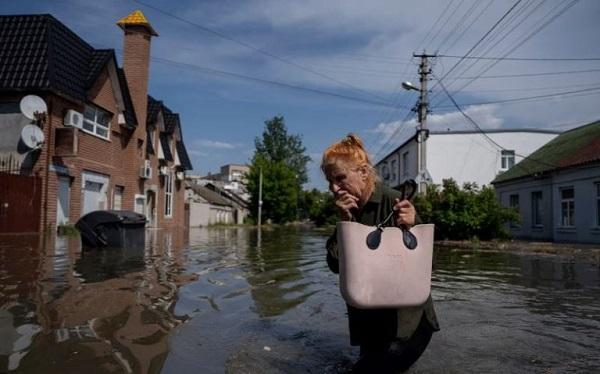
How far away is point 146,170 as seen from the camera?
26.7 meters

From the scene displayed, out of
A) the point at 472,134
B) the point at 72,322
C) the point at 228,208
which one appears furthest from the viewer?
the point at 228,208

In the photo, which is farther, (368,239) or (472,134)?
(472,134)

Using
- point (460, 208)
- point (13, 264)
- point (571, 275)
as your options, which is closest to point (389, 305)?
point (13, 264)

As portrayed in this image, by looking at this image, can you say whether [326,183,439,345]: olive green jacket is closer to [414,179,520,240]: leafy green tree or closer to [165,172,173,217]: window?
[414,179,520,240]: leafy green tree

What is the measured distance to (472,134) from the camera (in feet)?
128

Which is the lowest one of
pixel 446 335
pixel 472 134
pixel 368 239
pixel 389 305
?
pixel 446 335

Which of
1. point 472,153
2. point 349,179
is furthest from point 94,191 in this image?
point 472,153

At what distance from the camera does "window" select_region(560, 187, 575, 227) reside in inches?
930

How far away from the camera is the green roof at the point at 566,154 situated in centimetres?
2305

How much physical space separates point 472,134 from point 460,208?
1918 cm

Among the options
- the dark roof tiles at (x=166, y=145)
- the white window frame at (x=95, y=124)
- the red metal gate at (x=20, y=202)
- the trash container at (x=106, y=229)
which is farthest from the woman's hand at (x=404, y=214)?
the dark roof tiles at (x=166, y=145)

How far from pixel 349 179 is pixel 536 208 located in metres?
28.2

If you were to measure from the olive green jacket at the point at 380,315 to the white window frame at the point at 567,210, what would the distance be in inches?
918

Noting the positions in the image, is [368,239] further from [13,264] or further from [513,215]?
[513,215]
